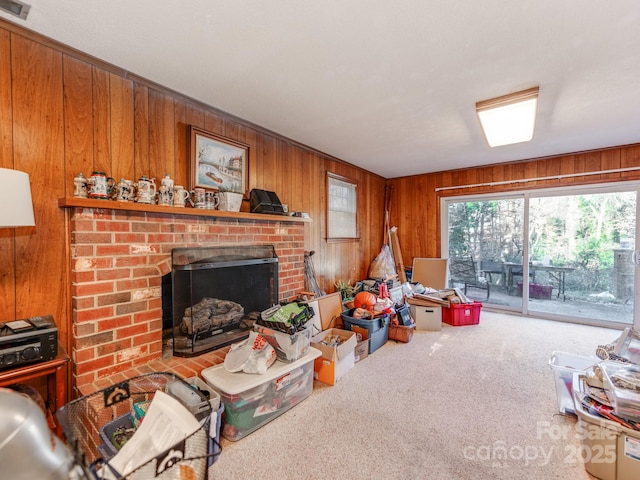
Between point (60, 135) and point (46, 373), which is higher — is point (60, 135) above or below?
above

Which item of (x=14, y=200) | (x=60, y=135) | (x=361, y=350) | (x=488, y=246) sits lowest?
(x=361, y=350)

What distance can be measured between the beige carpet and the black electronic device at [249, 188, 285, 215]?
61.8 inches

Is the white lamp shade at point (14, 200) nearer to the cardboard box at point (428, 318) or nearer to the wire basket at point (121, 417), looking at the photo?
the wire basket at point (121, 417)

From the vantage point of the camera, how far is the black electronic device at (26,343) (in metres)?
1.26

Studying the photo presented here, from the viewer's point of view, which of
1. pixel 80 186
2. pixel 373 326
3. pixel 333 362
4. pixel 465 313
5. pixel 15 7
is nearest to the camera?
pixel 15 7

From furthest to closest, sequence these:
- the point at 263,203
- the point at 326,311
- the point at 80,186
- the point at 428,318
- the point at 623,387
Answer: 1. the point at 428,318
2. the point at 326,311
3. the point at 263,203
4. the point at 80,186
5. the point at 623,387

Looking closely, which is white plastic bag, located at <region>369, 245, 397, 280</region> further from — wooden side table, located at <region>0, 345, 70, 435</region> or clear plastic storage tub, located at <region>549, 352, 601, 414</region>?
wooden side table, located at <region>0, 345, 70, 435</region>

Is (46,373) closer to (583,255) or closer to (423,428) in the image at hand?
(423,428)

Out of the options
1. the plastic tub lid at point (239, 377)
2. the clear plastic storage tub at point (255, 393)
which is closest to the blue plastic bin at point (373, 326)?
the clear plastic storage tub at point (255, 393)

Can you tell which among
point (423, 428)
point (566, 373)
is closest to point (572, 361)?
point (566, 373)

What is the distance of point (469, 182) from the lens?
454 centimetres

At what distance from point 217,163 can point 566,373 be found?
123 inches

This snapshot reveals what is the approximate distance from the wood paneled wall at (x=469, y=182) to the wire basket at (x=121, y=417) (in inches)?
170

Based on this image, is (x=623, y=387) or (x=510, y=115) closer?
(x=623, y=387)
